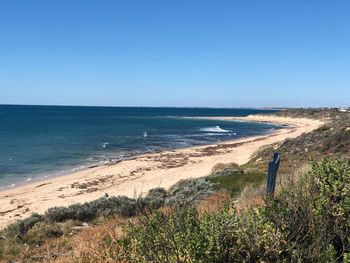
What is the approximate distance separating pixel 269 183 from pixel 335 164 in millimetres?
1489

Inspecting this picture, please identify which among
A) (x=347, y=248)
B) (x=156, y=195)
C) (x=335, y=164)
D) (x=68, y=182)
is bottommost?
(x=68, y=182)

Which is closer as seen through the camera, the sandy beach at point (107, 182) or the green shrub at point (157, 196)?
the green shrub at point (157, 196)

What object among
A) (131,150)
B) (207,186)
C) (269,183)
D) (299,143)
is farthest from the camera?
(131,150)

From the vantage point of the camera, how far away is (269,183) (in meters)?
7.59

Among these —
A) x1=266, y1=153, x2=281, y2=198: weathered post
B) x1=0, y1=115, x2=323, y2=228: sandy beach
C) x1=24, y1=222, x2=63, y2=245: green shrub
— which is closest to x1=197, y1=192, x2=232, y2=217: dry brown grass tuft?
x1=266, y1=153, x2=281, y2=198: weathered post

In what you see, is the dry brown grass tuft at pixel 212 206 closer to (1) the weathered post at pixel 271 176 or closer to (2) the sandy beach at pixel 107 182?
(1) the weathered post at pixel 271 176

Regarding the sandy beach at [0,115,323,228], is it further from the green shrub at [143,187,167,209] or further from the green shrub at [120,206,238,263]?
the green shrub at [120,206,238,263]

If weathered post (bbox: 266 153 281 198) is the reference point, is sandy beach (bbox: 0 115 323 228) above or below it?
below

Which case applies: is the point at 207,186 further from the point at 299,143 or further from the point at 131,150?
the point at 131,150

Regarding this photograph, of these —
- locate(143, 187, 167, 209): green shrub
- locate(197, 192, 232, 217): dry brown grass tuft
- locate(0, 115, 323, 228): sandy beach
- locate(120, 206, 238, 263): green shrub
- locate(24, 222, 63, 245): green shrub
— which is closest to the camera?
locate(120, 206, 238, 263): green shrub

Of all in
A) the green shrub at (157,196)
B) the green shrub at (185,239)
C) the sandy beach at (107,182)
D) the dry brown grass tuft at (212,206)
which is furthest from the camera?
the sandy beach at (107,182)

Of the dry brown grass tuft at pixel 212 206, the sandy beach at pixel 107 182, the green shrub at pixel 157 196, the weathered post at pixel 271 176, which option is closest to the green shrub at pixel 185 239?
the dry brown grass tuft at pixel 212 206

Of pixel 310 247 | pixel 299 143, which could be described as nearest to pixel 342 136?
pixel 299 143

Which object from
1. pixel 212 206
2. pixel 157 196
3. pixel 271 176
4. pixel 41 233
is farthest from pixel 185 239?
pixel 157 196
